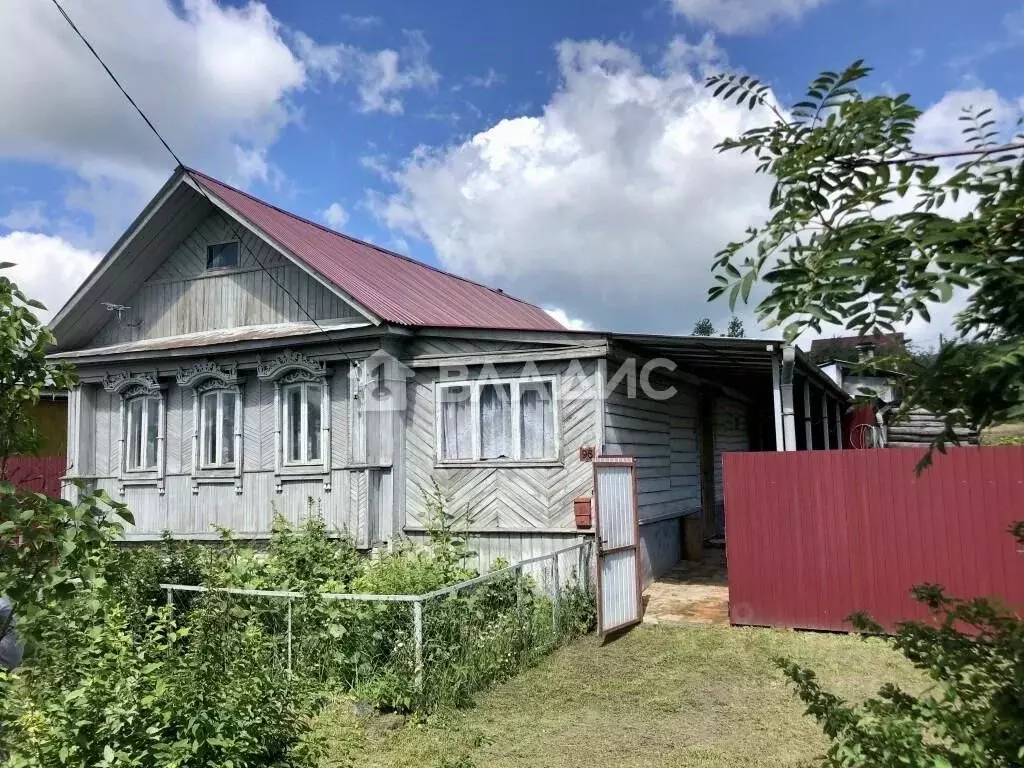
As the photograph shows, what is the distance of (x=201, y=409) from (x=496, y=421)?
5.38 meters

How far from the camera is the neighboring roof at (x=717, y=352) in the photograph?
382 inches

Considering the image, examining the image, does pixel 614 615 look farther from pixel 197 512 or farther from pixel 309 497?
pixel 197 512

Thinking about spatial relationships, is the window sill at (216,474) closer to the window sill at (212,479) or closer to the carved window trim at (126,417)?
the window sill at (212,479)

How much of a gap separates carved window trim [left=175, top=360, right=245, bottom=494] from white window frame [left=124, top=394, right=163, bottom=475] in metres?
0.80

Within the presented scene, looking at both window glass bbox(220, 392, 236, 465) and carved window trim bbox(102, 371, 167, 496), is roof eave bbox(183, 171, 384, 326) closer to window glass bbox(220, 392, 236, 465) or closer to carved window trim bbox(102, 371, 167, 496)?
window glass bbox(220, 392, 236, 465)

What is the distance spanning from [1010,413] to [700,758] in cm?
495

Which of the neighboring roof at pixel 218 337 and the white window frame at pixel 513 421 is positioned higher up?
the neighboring roof at pixel 218 337

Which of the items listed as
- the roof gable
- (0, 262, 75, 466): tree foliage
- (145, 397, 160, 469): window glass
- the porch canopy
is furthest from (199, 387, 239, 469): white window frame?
(0, 262, 75, 466): tree foliage

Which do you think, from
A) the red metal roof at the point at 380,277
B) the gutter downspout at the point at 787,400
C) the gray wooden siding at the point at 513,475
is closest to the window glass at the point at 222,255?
the red metal roof at the point at 380,277

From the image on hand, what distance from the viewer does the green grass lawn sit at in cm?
593

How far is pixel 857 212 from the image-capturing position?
191 centimetres

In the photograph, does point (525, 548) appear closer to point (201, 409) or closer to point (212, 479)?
point (212, 479)

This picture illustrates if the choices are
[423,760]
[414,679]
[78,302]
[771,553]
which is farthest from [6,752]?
[78,302]

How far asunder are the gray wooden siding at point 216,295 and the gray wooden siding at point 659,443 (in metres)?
4.46
